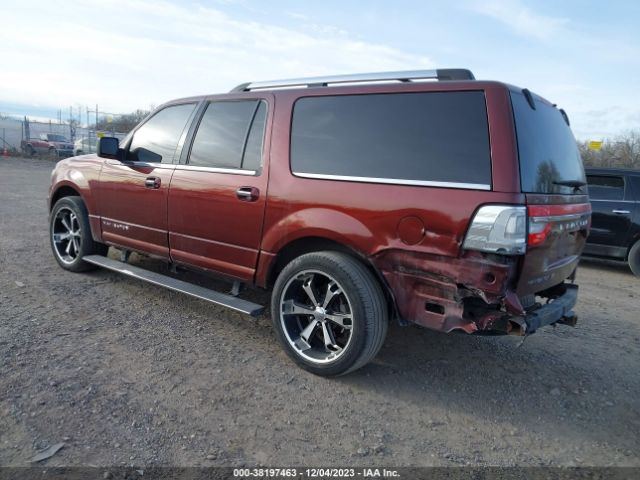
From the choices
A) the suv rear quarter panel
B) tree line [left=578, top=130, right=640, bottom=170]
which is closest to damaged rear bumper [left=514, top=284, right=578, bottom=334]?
the suv rear quarter panel

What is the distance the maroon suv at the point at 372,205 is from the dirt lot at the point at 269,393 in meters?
0.35

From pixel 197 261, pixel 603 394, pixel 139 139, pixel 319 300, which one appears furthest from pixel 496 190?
pixel 139 139

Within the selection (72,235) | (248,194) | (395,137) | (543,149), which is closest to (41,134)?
(72,235)

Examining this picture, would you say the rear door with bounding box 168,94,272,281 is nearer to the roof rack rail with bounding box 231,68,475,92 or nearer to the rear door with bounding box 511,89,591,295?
the roof rack rail with bounding box 231,68,475,92

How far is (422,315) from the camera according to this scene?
2938 millimetres

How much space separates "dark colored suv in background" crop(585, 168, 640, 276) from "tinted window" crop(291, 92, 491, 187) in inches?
223

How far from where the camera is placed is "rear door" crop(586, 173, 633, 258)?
723cm

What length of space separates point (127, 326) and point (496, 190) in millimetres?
3004

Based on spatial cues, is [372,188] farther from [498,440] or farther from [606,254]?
[606,254]

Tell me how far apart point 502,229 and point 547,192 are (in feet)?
1.69

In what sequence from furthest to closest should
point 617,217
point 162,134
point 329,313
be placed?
1. point 617,217
2. point 162,134
3. point 329,313

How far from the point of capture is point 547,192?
9.47ft

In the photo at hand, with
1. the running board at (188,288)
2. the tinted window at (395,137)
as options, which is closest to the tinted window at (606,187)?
the tinted window at (395,137)

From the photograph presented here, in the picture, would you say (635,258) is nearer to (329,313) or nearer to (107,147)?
(329,313)
